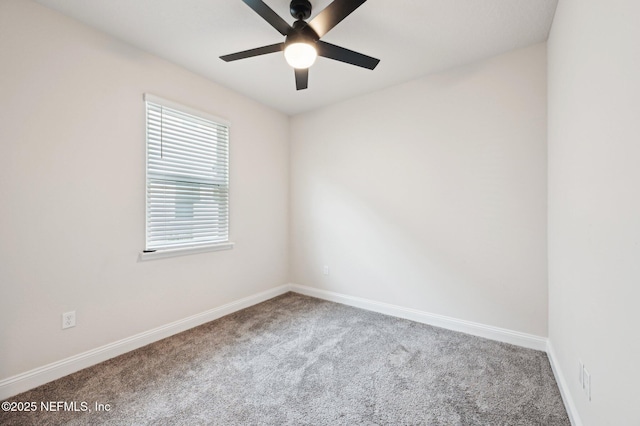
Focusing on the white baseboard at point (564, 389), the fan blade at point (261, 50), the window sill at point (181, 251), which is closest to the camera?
the white baseboard at point (564, 389)

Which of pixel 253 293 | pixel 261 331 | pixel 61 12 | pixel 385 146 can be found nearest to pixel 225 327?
pixel 261 331

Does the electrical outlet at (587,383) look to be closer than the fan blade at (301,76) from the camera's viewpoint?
Yes

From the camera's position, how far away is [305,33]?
5.75ft

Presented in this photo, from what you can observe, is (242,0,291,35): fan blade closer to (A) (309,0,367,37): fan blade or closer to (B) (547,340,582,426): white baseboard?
(A) (309,0,367,37): fan blade

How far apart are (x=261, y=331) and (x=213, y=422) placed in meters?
1.17

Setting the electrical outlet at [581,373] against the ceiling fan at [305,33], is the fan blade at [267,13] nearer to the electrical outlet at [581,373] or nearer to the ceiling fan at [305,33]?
the ceiling fan at [305,33]

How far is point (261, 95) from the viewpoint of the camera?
3.31m

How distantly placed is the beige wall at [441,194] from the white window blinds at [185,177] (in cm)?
123

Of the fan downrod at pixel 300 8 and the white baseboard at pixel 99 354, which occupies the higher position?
the fan downrod at pixel 300 8

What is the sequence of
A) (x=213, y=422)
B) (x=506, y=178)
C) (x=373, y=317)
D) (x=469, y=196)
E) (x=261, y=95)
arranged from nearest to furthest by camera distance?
(x=213, y=422), (x=506, y=178), (x=469, y=196), (x=373, y=317), (x=261, y=95)

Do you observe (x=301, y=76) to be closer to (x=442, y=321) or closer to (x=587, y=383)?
(x=587, y=383)

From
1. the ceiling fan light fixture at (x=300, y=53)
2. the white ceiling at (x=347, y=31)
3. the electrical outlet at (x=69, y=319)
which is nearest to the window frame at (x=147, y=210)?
the white ceiling at (x=347, y=31)

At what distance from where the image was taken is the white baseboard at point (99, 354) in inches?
69.3

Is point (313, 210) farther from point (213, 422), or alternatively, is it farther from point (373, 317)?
point (213, 422)
